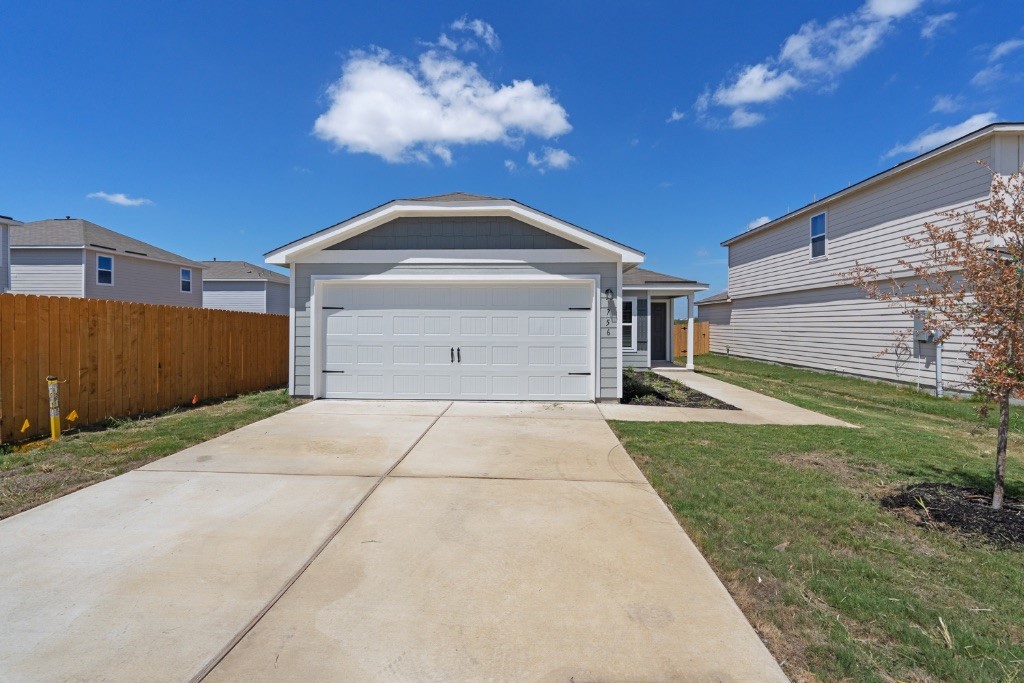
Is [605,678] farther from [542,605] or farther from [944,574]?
[944,574]

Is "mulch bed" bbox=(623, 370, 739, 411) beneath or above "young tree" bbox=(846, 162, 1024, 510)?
beneath

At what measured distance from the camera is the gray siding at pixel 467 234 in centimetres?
857

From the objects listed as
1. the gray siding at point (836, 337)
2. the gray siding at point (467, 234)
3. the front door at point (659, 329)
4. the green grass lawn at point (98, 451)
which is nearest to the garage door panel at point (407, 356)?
the gray siding at point (467, 234)

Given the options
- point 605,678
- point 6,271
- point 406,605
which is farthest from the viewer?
point 6,271

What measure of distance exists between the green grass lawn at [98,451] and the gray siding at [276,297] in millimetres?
21178

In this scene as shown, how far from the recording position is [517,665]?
6.72ft

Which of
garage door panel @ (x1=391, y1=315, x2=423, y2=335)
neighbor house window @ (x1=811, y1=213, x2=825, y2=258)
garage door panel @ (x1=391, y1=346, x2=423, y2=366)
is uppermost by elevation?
neighbor house window @ (x1=811, y1=213, x2=825, y2=258)

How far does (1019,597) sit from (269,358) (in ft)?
40.6

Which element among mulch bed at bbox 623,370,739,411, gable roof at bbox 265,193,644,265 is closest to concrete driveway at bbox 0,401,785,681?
mulch bed at bbox 623,370,739,411

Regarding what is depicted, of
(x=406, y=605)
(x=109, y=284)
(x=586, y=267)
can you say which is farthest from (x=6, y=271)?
(x=406, y=605)

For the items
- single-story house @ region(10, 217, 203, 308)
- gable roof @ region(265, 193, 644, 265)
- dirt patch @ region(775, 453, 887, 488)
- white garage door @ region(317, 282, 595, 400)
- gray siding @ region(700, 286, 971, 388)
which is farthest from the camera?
single-story house @ region(10, 217, 203, 308)

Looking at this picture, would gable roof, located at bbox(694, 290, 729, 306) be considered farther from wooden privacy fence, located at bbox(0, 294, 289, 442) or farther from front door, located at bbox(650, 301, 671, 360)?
wooden privacy fence, located at bbox(0, 294, 289, 442)

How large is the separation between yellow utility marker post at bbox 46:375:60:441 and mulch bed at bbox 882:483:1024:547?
9.09 m

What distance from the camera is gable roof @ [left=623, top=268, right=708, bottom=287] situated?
570 inches
